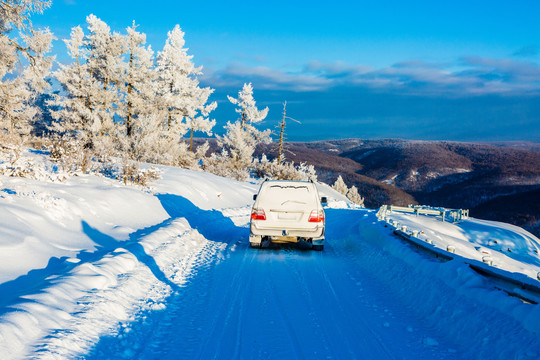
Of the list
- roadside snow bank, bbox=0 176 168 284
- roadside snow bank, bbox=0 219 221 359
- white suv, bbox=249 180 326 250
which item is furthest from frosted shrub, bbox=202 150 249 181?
roadside snow bank, bbox=0 219 221 359

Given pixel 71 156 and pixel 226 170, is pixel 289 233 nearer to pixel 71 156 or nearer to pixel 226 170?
pixel 71 156

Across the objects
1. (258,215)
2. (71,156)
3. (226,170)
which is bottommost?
(258,215)

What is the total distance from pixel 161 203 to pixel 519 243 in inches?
936

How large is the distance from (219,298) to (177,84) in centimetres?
3451

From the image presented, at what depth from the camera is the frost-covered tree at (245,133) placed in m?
45.6

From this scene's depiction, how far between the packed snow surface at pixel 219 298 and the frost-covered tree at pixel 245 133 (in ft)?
115

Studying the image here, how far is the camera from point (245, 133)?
47.9m

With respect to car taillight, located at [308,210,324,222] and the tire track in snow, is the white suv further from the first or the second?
the tire track in snow

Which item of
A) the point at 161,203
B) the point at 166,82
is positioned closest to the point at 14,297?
the point at 161,203

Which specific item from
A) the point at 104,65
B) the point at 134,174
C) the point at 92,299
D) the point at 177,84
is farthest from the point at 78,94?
the point at 92,299

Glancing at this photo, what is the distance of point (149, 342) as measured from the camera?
4270mm

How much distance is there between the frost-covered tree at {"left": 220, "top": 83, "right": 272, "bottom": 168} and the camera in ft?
150

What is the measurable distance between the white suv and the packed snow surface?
55cm

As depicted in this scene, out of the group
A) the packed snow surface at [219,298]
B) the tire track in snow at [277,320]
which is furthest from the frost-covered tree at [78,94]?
the tire track in snow at [277,320]
